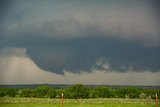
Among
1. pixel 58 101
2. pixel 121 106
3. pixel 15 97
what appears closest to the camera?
pixel 121 106

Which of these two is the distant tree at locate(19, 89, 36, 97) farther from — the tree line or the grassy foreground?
the grassy foreground

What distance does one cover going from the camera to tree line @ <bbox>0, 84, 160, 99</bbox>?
15.5 meters

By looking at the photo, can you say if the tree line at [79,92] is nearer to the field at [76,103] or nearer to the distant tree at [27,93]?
the distant tree at [27,93]

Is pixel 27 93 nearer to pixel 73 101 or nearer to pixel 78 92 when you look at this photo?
pixel 78 92

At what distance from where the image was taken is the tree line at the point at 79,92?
50.9 ft

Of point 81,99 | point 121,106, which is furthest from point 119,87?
point 121,106

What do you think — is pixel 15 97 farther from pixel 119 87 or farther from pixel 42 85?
pixel 119 87

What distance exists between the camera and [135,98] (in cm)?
1578

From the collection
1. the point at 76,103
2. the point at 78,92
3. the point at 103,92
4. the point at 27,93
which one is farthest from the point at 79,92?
A: the point at 27,93

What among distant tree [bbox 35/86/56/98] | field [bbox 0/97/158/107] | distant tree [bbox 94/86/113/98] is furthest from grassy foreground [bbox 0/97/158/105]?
distant tree [bbox 35/86/56/98]

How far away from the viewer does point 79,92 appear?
1546 cm

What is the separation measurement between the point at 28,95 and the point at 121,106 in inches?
171

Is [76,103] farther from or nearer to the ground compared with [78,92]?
nearer to the ground

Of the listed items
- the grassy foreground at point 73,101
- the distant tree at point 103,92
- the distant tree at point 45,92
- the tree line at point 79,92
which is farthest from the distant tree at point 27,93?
the distant tree at point 103,92
